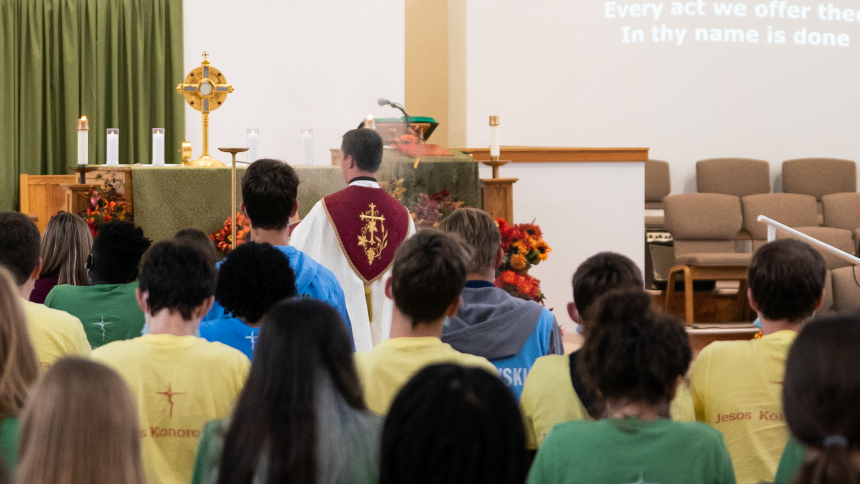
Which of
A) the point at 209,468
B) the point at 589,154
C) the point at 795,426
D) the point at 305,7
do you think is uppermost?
the point at 305,7

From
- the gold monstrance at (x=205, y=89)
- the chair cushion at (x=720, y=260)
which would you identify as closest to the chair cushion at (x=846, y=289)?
the chair cushion at (x=720, y=260)

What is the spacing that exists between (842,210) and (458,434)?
7.36 m

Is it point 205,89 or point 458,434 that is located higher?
point 205,89

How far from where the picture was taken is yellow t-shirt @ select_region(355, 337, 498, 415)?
1.73 meters

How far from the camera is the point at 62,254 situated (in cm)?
285

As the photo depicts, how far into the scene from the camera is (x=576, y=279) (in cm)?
194

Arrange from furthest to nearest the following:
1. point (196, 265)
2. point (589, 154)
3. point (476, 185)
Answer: point (589, 154) < point (476, 185) < point (196, 265)

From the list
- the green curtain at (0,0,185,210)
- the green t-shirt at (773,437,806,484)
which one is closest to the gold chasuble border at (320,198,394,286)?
the green t-shirt at (773,437,806,484)

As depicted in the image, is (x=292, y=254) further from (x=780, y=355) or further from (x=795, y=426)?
(x=795, y=426)

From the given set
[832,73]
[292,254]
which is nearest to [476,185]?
[292,254]

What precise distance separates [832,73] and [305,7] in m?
5.01

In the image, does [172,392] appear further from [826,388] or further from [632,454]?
[826,388]

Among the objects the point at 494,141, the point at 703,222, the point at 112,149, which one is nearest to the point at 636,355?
the point at 494,141

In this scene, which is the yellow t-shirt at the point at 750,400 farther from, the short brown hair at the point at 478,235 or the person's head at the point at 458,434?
the person's head at the point at 458,434
